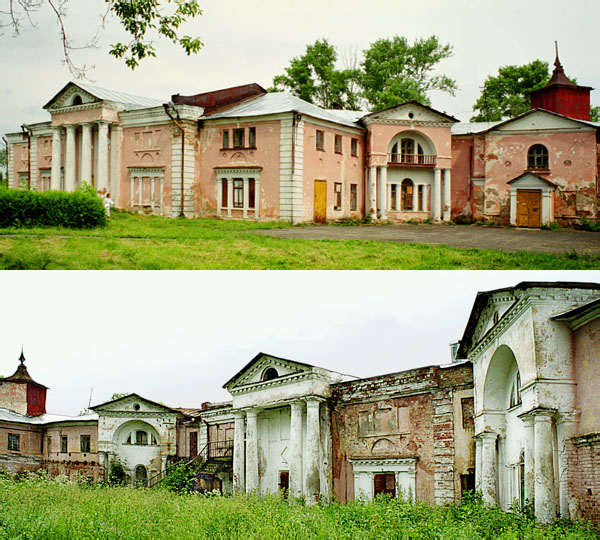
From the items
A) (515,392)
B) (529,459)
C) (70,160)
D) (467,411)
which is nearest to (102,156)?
(70,160)

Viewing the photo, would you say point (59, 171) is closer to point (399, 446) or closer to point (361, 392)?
point (361, 392)

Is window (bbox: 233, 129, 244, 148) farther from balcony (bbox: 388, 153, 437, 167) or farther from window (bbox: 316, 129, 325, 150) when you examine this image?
balcony (bbox: 388, 153, 437, 167)

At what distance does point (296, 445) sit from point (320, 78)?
10.9 meters

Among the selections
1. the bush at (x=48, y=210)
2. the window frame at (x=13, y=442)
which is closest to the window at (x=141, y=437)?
the window frame at (x=13, y=442)

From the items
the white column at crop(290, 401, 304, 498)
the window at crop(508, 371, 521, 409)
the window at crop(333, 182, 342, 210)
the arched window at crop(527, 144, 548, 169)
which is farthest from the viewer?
the arched window at crop(527, 144, 548, 169)

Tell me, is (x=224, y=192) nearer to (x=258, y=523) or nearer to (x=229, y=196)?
(x=229, y=196)

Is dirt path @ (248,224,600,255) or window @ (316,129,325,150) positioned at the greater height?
window @ (316,129,325,150)

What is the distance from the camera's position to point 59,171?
18.7 m

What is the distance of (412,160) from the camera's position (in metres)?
19.1

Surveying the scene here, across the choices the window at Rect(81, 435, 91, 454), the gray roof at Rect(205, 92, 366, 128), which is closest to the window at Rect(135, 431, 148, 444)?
the window at Rect(81, 435, 91, 454)

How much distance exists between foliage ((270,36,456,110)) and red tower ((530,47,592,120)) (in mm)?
2535

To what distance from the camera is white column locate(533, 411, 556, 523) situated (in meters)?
9.52

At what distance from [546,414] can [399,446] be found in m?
8.32

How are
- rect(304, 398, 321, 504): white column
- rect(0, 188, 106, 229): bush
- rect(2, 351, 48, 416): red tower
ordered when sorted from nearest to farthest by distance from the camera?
rect(0, 188, 106, 229): bush → rect(304, 398, 321, 504): white column → rect(2, 351, 48, 416): red tower
